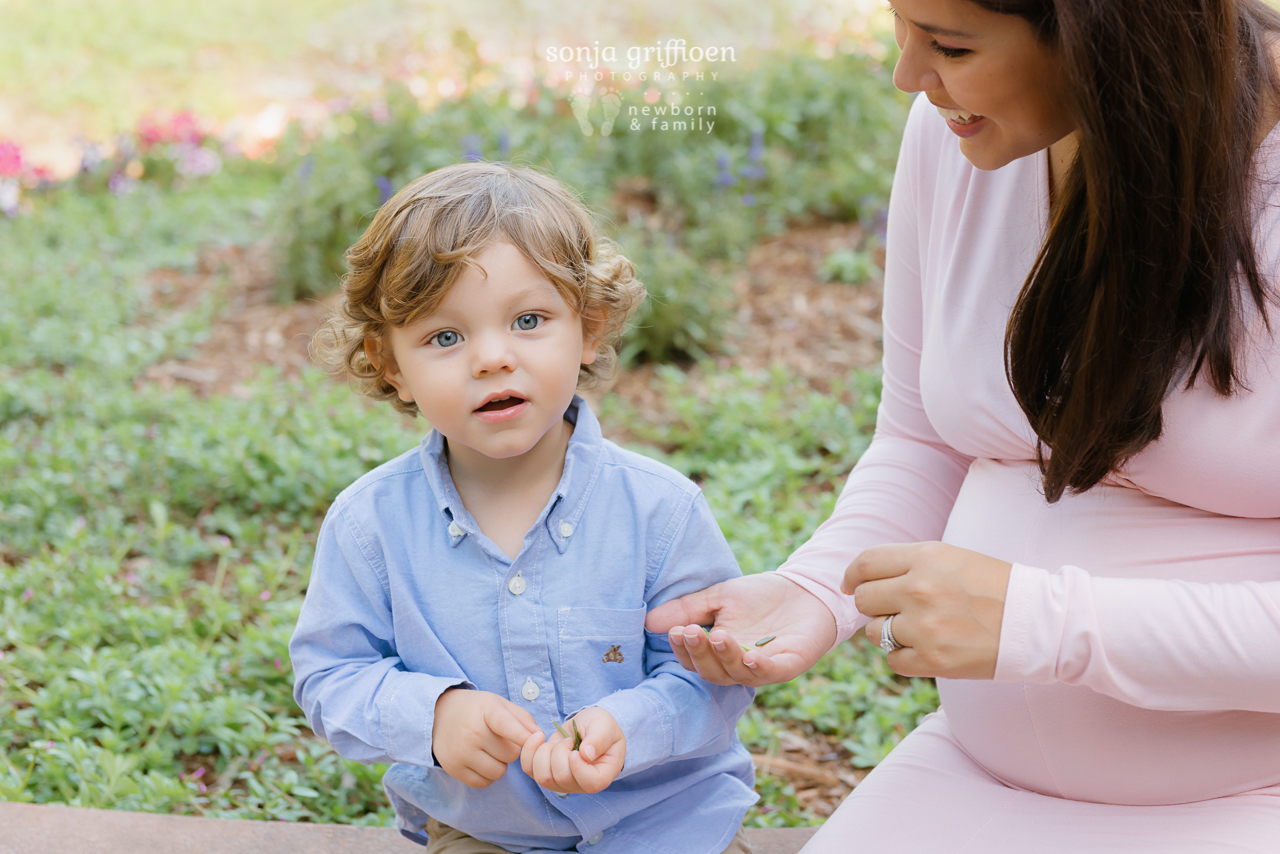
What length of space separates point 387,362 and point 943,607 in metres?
0.88

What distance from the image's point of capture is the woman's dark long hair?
128cm

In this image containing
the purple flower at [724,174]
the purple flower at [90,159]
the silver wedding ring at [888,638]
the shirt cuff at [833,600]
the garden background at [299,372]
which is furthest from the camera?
the purple flower at [90,159]

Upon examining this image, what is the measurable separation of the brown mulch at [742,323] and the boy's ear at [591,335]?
2.17 meters

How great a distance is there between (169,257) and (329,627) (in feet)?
14.6

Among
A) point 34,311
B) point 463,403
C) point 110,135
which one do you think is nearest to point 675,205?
point 34,311

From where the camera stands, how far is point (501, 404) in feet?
5.21

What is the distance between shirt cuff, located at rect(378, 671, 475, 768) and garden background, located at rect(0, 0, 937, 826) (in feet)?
2.76

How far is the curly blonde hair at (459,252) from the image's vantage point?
5.10 feet

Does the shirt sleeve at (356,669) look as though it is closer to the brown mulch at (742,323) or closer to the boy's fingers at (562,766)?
the boy's fingers at (562,766)

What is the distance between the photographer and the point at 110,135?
8.13 m

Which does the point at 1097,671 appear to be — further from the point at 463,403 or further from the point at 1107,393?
the point at 463,403

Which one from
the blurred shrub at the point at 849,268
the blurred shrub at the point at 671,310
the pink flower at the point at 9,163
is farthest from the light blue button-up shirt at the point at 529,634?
the pink flower at the point at 9,163

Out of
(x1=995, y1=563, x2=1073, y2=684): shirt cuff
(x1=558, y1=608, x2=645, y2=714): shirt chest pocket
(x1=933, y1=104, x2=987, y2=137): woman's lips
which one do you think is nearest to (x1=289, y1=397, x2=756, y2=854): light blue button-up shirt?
(x1=558, y1=608, x2=645, y2=714): shirt chest pocket

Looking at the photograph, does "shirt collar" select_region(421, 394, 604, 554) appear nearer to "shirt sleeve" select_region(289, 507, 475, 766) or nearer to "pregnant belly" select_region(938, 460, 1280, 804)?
"shirt sleeve" select_region(289, 507, 475, 766)
